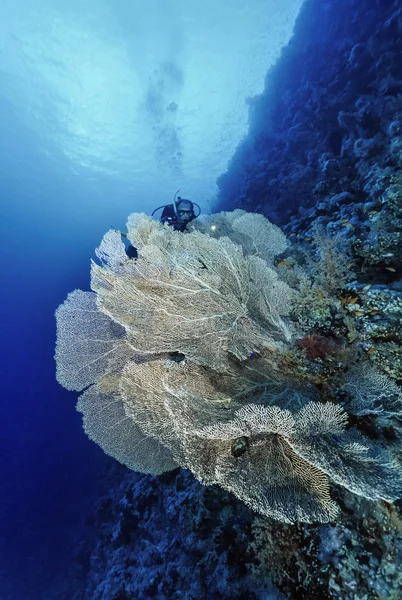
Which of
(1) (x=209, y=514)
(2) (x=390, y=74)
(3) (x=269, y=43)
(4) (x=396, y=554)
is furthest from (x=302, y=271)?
(3) (x=269, y=43)

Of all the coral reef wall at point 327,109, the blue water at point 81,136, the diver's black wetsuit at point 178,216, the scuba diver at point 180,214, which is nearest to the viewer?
the diver's black wetsuit at point 178,216

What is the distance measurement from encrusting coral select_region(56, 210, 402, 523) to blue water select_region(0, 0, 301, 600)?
17.8 m

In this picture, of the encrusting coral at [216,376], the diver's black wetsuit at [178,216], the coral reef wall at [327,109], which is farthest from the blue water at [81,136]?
the diver's black wetsuit at [178,216]

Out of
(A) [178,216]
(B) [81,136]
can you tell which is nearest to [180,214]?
(A) [178,216]

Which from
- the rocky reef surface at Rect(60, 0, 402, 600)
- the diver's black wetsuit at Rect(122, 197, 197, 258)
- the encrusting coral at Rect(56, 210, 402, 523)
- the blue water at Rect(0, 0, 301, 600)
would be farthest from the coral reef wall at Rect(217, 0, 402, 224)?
the blue water at Rect(0, 0, 301, 600)

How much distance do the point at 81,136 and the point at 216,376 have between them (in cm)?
3599

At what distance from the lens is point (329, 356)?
3160 millimetres

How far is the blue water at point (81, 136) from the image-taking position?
21859 millimetres

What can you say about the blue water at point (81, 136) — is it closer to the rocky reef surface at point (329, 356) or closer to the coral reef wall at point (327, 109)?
the rocky reef surface at point (329, 356)

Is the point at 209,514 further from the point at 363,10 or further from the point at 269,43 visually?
the point at 269,43

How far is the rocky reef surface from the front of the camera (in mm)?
2586

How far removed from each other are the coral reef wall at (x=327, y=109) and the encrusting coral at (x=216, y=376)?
5.52 m

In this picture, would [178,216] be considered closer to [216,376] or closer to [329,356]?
[216,376]

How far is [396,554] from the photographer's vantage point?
2295 mm
